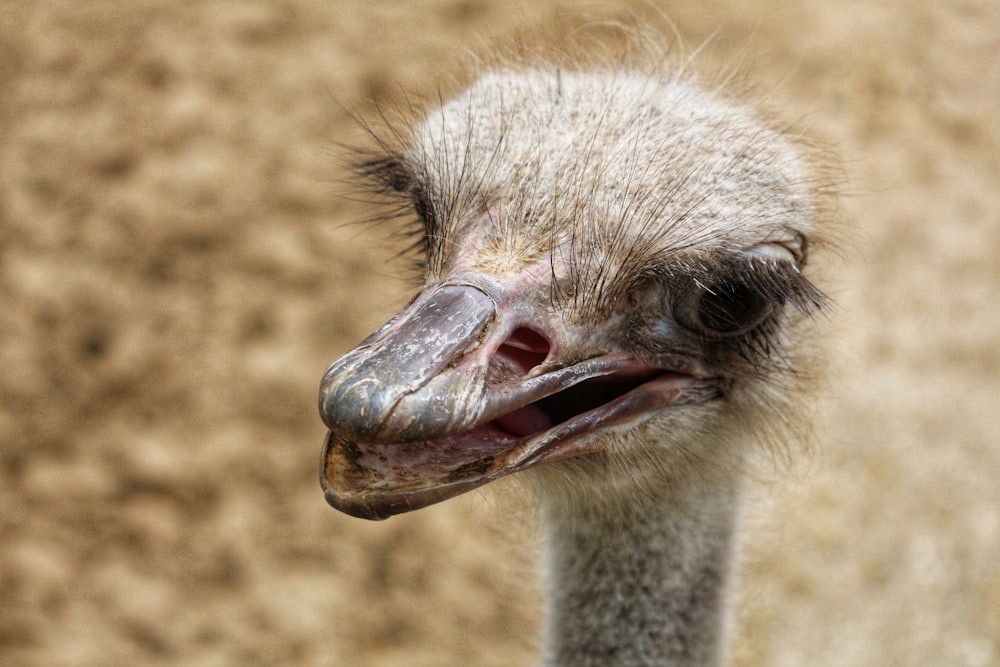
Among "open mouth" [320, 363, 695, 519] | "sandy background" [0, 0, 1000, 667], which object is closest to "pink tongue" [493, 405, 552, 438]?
"open mouth" [320, 363, 695, 519]

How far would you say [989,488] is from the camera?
3.50 metres

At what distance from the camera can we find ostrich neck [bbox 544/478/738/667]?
67.9 inches

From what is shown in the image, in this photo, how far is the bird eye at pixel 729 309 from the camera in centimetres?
145

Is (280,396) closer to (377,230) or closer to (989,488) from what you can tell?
(377,230)

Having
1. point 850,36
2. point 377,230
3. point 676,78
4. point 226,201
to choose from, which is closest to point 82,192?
point 226,201

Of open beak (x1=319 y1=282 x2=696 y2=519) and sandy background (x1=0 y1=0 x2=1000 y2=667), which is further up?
sandy background (x1=0 y1=0 x2=1000 y2=667)

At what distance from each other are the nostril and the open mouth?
6cm

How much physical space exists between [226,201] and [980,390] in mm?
2548

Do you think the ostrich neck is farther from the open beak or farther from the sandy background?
the sandy background

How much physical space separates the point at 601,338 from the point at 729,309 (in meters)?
0.19

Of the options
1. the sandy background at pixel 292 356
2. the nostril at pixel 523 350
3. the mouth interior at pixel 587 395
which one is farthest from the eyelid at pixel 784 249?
the sandy background at pixel 292 356

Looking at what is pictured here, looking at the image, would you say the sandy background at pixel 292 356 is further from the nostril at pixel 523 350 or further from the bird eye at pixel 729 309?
the nostril at pixel 523 350

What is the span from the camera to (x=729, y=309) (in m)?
1.46

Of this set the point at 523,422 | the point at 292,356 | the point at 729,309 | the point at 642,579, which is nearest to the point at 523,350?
the point at 523,422
